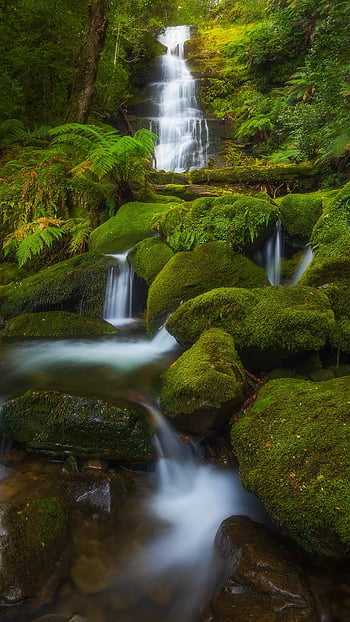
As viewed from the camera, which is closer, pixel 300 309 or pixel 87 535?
pixel 87 535

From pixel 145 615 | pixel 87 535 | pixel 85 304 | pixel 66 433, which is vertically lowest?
pixel 145 615

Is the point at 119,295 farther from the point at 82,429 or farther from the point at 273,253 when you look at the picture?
the point at 82,429

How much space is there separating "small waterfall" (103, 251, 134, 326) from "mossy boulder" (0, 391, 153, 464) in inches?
101

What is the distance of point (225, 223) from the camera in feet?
16.4

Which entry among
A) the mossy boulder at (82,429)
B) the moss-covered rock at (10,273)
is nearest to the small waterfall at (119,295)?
the moss-covered rock at (10,273)

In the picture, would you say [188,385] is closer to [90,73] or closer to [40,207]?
[40,207]

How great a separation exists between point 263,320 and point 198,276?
4.60ft

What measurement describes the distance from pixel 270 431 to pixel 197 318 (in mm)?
1479

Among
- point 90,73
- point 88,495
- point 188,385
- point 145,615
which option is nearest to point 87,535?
point 88,495

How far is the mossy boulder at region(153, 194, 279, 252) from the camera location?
493 cm

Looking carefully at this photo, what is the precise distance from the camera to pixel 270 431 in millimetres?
2551

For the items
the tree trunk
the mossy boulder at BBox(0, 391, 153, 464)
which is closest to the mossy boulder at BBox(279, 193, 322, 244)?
the mossy boulder at BBox(0, 391, 153, 464)

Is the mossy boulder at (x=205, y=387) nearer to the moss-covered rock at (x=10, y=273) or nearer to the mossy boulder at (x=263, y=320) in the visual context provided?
the mossy boulder at (x=263, y=320)

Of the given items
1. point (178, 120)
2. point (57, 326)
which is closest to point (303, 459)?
point (57, 326)
